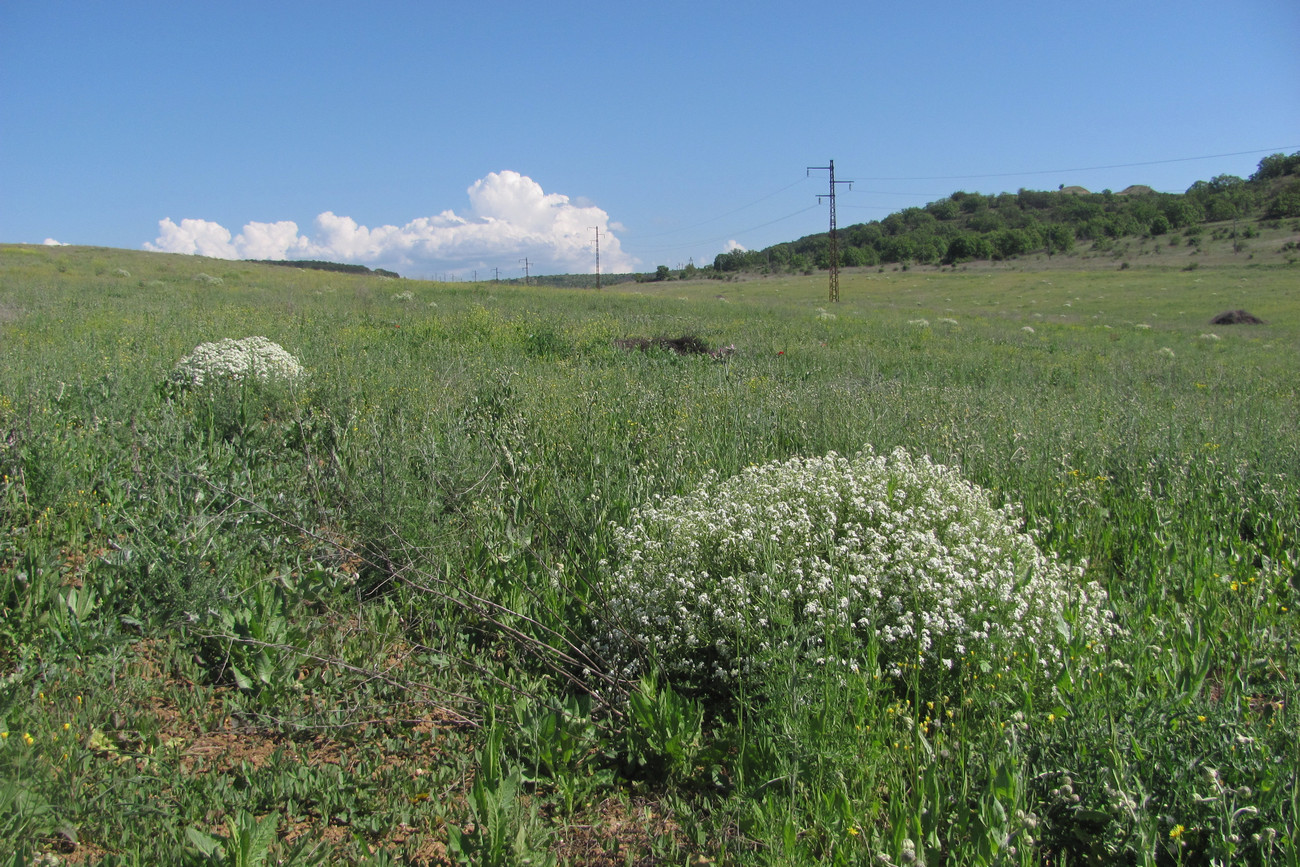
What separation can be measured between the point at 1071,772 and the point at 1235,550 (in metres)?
3.02

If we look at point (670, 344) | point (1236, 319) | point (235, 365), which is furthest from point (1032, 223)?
point (235, 365)

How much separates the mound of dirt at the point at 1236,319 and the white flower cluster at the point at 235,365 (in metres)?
37.2

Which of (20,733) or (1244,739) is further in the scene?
(20,733)

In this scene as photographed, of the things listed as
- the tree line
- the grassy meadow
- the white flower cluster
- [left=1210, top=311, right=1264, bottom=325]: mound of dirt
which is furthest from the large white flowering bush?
the tree line

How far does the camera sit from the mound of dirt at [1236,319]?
28.6 meters

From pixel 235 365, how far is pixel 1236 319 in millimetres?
38158

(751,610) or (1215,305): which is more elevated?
(1215,305)

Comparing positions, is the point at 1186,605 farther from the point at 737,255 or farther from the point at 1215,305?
the point at 737,255

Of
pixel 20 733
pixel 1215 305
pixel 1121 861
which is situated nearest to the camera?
pixel 1121 861

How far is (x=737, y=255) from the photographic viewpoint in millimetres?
104625

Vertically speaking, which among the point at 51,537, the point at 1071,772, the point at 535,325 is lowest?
the point at 1071,772

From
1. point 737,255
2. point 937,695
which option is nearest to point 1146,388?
point 937,695

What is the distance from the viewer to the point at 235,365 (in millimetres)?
6371

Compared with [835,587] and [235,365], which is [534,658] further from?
[235,365]
